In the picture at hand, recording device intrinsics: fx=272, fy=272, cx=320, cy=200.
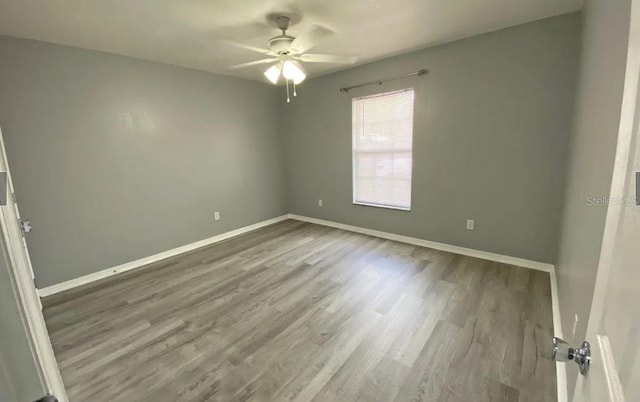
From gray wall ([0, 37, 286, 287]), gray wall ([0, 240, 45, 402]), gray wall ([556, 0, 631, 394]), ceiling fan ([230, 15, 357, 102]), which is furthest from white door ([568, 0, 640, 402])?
gray wall ([0, 37, 286, 287])

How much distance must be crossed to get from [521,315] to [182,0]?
135 inches

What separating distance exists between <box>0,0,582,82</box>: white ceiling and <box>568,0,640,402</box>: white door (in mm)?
2067

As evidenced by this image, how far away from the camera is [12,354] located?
0.44m

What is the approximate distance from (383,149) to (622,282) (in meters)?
3.43

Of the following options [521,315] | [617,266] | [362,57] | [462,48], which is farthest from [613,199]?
[362,57]

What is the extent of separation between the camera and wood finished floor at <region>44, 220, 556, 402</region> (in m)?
1.56

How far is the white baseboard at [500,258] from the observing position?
1501mm

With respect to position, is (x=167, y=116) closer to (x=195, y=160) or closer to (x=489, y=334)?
(x=195, y=160)

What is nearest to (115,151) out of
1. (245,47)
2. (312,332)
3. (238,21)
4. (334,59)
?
(245,47)

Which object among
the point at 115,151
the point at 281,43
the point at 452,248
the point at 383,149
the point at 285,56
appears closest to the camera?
the point at 281,43

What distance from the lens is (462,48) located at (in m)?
2.91

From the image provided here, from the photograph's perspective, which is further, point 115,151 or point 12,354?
point 115,151

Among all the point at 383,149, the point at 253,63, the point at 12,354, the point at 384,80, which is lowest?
the point at 12,354

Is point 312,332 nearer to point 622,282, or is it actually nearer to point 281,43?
point 622,282
